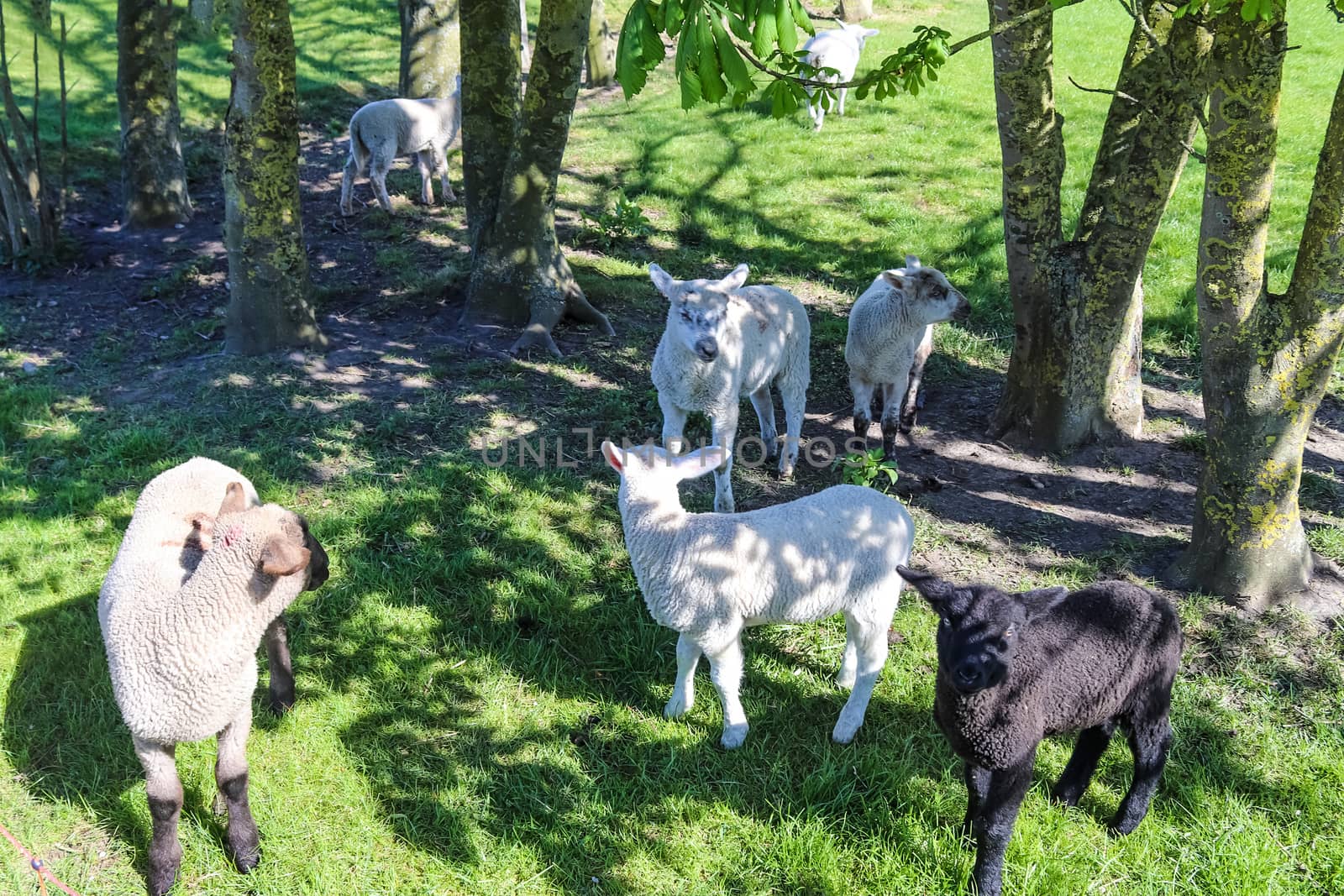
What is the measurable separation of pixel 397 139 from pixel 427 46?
2768 millimetres

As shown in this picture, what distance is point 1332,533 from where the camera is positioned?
544 cm

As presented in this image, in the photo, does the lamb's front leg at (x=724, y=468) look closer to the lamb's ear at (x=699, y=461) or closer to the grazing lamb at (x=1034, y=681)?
the lamb's ear at (x=699, y=461)

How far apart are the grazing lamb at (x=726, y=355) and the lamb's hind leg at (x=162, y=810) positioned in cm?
294

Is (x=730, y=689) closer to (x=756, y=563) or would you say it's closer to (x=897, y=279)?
(x=756, y=563)

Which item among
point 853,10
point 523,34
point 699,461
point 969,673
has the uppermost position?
point 853,10

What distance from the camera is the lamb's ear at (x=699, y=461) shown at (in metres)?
4.02

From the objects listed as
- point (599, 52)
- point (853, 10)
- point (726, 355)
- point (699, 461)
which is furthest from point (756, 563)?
point (853, 10)

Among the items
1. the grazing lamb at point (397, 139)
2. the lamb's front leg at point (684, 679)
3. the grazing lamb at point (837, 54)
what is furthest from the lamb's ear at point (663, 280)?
the grazing lamb at point (837, 54)

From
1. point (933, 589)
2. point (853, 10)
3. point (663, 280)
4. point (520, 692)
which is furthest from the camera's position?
point (853, 10)

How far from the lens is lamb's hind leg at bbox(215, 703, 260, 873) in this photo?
3623 millimetres

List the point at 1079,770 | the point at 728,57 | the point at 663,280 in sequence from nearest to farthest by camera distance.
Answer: the point at 728,57, the point at 1079,770, the point at 663,280

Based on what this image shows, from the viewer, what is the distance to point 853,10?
1958 cm

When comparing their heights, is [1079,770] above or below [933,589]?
below

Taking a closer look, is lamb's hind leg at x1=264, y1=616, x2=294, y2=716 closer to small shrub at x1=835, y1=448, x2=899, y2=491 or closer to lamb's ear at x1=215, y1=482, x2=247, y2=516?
lamb's ear at x1=215, y1=482, x2=247, y2=516
